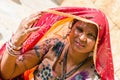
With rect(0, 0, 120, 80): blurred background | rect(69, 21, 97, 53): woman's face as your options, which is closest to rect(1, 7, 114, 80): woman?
rect(69, 21, 97, 53): woman's face

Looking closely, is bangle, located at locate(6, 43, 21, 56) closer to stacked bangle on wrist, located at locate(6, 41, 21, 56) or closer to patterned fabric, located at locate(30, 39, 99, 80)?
stacked bangle on wrist, located at locate(6, 41, 21, 56)

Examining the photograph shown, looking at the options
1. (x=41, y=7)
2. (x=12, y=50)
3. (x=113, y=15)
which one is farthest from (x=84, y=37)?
(x=41, y=7)

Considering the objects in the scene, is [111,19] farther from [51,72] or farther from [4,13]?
[51,72]

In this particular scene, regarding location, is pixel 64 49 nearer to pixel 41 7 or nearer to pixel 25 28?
pixel 25 28

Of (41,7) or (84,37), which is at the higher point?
(41,7)

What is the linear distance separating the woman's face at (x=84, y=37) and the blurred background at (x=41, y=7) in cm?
125

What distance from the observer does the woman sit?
65.1 inches

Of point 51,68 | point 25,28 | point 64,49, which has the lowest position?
point 51,68

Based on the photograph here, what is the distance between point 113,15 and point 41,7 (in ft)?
2.23

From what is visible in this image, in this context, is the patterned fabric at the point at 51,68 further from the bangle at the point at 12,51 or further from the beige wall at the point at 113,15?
the beige wall at the point at 113,15

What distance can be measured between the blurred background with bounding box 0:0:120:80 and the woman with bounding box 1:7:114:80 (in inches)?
42.7

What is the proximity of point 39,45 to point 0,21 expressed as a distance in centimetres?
126

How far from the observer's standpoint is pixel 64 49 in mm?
1855

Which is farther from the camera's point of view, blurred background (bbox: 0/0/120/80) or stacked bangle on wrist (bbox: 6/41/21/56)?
blurred background (bbox: 0/0/120/80)
